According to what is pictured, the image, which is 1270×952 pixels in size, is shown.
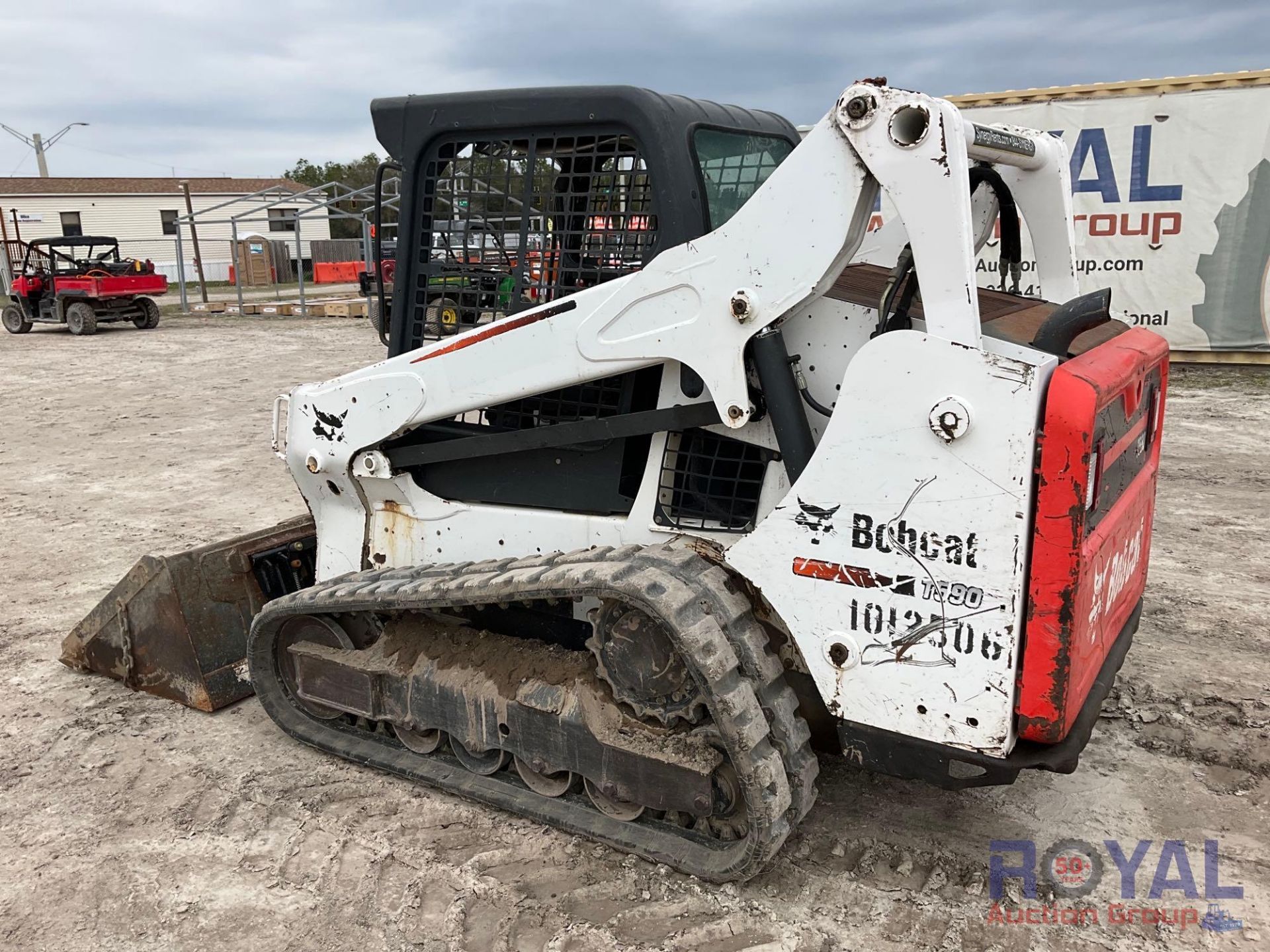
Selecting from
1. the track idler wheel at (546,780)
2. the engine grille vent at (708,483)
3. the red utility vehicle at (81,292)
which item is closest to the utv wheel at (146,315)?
the red utility vehicle at (81,292)

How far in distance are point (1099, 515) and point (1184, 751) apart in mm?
1475

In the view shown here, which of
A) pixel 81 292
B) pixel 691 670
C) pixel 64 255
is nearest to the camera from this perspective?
pixel 691 670

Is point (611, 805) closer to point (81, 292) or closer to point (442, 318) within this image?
point (442, 318)

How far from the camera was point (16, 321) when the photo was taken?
2097cm

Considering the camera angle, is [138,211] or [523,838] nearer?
[523,838]

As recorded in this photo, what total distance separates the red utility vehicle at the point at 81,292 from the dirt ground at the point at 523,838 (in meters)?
17.1

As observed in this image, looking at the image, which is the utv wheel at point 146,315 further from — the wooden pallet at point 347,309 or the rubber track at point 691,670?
the rubber track at point 691,670

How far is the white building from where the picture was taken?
149 ft

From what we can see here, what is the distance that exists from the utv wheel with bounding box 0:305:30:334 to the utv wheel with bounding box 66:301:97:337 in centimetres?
127

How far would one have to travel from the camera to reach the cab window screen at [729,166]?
10.6 feet

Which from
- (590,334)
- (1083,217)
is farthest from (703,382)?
(1083,217)

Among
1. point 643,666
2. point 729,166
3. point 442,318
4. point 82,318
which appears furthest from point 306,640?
point 82,318

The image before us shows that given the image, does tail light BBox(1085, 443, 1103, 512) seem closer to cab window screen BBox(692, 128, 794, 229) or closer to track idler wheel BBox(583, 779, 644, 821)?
cab window screen BBox(692, 128, 794, 229)

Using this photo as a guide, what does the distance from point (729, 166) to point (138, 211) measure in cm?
5385
